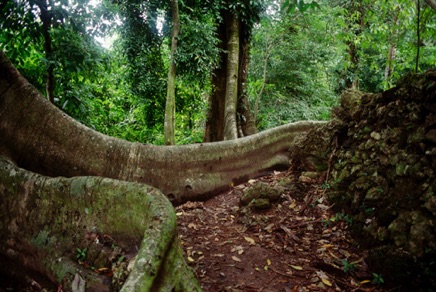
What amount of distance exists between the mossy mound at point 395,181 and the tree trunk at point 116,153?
1634 mm

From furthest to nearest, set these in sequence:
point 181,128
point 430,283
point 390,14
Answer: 1. point 181,128
2. point 390,14
3. point 430,283

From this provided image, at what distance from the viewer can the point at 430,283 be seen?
2170mm

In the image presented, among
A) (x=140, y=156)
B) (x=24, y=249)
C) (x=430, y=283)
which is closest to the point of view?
(x=430, y=283)

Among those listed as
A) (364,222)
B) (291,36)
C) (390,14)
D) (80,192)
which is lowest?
(364,222)

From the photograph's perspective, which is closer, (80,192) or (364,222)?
(80,192)

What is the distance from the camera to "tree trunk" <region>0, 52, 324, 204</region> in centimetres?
358

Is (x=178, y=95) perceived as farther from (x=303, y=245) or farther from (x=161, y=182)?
(x=303, y=245)

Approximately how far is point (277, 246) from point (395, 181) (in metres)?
1.39

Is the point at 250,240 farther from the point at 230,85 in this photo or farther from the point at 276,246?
the point at 230,85

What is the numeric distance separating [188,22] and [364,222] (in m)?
5.31

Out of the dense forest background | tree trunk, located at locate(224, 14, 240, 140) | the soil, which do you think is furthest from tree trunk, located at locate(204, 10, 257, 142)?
the soil

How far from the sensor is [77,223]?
2686mm

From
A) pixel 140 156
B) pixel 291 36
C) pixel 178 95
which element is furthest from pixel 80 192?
pixel 291 36

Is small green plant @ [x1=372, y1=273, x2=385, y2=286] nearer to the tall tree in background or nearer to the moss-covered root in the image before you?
the moss-covered root
